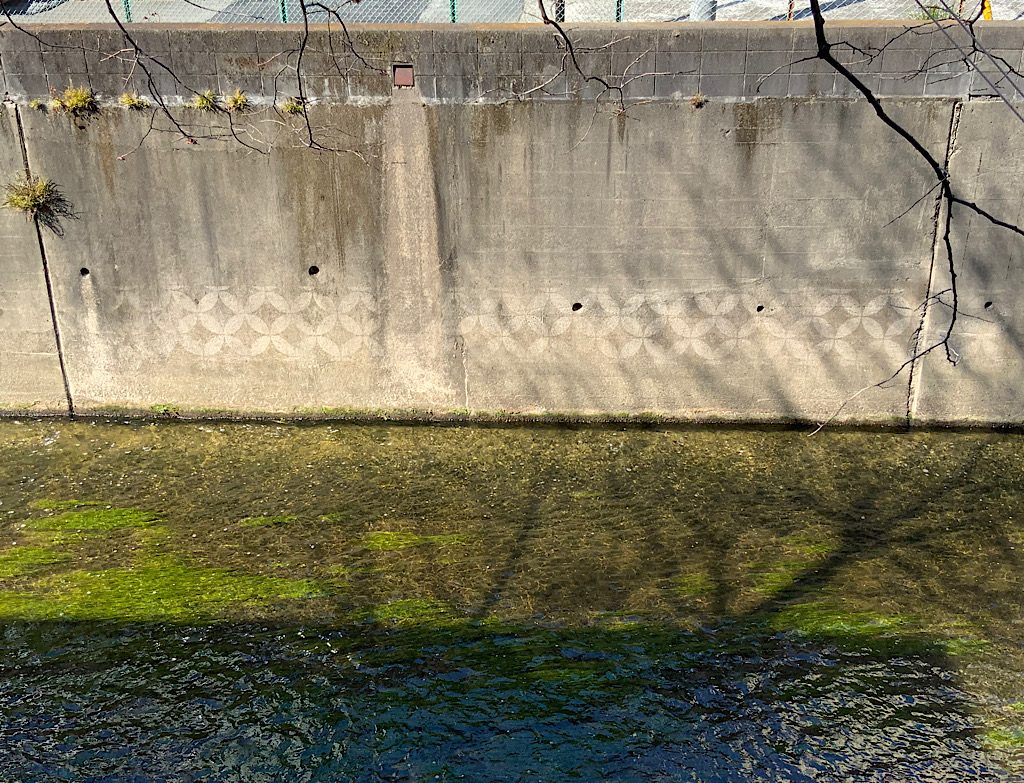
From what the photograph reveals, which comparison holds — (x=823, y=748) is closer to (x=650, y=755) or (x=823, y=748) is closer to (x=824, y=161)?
(x=650, y=755)

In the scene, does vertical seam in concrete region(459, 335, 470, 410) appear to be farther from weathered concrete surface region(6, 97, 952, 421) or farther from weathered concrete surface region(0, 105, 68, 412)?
weathered concrete surface region(0, 105, 68, 412)

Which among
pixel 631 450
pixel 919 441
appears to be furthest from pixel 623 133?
pixel 919 441

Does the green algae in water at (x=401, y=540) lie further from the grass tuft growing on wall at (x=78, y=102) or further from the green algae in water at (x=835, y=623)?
the grass tuft growing on wall at (x=78, y=102)

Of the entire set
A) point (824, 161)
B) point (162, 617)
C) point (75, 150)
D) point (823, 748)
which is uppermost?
point (75, 150)

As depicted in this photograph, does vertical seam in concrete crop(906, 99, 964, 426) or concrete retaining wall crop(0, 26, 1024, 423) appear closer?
vertical seam in concrete crop(906, 99, 964, 426)

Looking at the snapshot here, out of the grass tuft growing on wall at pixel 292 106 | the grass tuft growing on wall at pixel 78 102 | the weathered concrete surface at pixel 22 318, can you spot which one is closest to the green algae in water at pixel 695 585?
the grass tuft growing on wall at pixel 292 106

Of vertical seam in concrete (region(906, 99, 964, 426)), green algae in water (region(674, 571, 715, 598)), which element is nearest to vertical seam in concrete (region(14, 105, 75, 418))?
green algae in water (region(674, 571, 715, 598))
